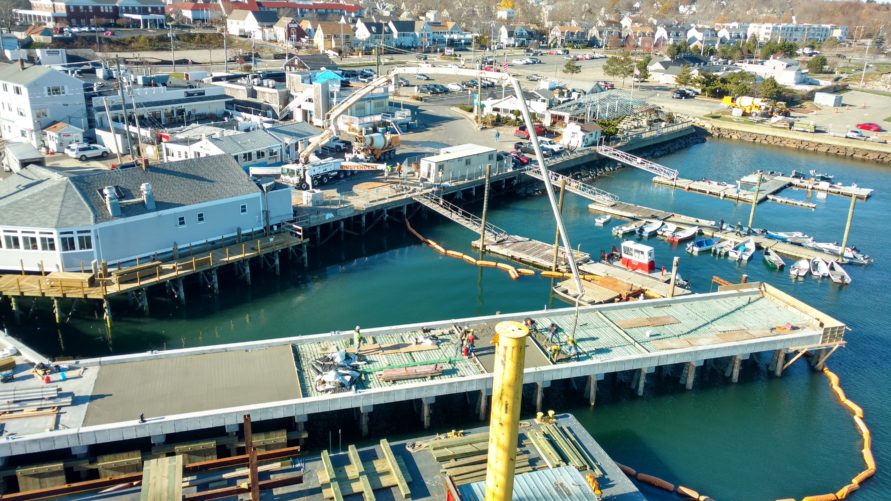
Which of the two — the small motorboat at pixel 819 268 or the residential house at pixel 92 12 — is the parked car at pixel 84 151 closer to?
the small motorboat at pixel 819 268

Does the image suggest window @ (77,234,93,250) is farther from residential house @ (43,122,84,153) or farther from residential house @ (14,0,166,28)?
residential house @ (14,0,166,28)

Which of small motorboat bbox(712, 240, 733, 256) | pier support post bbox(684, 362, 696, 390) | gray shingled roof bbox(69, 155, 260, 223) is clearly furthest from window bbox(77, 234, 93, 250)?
small motorboat bbox(712, 240, 733, 256)

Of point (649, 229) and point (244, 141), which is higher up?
point (244, 141)

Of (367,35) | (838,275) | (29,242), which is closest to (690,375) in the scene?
(838,275)

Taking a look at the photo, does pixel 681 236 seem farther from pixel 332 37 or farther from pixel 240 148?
pixel 332 37

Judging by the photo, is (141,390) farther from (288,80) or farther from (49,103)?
(288,80)

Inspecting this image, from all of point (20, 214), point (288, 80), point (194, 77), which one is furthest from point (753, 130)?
point (20, 214)
